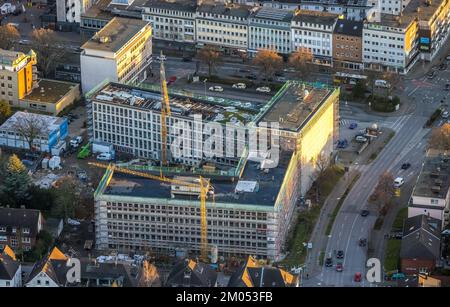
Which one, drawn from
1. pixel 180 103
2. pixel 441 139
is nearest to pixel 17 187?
pixel 180 103

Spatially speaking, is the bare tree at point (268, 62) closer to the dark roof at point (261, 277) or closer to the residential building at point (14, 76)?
the residential building at point (14, 76)

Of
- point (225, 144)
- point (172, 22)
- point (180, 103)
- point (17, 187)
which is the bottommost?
point (17, 187)

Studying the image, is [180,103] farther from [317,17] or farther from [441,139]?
[317,17]

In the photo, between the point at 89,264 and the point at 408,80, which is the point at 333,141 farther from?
the point at 89,264

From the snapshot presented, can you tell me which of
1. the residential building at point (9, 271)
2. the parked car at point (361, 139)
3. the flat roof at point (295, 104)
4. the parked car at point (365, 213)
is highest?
the flat roof at point (295, 104)

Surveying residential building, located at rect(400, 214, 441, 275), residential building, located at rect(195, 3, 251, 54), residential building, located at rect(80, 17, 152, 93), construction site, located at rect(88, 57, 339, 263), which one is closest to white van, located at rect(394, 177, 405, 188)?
construction site, located at rect(88, 57, 339, 263)

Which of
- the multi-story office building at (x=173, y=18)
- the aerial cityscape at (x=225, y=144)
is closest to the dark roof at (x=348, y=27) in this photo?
the aerial cityscape at (x=225, y=144)

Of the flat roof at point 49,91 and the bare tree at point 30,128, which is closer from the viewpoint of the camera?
the bare tree at point 30,128
